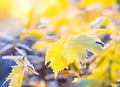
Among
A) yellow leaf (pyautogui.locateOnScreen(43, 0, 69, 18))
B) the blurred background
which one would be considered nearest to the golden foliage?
the blurred background

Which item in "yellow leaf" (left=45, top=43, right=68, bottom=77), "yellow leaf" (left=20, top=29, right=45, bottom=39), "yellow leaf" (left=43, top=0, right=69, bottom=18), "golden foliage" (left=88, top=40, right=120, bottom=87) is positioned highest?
"yellow leaf" (left=43, top=0, right=69, bottom=18)

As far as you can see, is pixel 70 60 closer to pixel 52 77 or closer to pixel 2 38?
pixel 52 77

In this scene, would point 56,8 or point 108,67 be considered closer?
point 108,67

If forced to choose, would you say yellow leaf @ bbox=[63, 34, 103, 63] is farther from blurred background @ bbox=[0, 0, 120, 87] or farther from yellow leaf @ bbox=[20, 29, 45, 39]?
yellow leaf @ bbox=[20, 29, 45, 39]

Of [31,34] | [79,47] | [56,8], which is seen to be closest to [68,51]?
[79,47]

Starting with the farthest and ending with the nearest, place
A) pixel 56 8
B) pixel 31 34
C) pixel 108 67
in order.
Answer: pixel 56 8 → pixel 31 34 → pixel 108 67

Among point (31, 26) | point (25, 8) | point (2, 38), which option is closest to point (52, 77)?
point (2, 38)

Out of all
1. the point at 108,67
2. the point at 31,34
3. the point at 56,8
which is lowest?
the point at 108,67

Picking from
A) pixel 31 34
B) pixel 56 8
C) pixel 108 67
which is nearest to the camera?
pixel 108 67

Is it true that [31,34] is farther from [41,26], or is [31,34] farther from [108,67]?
[108,67]

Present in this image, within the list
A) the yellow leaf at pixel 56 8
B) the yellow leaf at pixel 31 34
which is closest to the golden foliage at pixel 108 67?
the yellow leaf at pixel 31 34

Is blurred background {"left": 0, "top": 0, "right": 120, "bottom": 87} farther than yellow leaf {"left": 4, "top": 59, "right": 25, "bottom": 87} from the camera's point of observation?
Yes

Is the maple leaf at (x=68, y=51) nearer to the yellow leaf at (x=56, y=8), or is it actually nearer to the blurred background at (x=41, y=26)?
the blurred background at (x=41, y=26)
